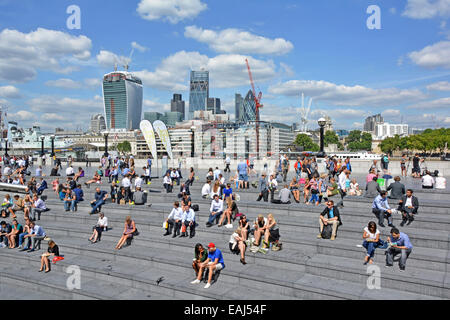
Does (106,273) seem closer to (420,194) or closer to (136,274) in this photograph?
(136,274)

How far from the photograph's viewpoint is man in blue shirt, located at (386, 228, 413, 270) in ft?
28.0

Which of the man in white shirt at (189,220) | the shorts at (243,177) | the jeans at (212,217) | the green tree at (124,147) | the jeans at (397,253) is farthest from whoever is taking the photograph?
the green tree at (124,147)

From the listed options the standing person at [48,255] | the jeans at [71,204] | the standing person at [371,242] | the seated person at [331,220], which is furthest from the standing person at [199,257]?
the jeans at [71,204]

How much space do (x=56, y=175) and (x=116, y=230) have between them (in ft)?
43.1

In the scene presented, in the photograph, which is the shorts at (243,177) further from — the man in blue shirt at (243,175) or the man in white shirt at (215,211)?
the man in white shirt at (215,211)

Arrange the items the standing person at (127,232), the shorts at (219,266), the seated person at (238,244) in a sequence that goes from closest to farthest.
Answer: the shorts at (219,266) < the seated person at (238,244) < the standing person at (127,232)

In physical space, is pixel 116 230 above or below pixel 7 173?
below

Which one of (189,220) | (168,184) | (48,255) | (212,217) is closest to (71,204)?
(168,184)

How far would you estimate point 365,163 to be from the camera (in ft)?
82.0

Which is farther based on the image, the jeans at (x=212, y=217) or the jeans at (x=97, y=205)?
the jeans at (x=97, y=205)

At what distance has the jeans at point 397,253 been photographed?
8516 millimetres

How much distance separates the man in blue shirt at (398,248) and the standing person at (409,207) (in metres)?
2.39
